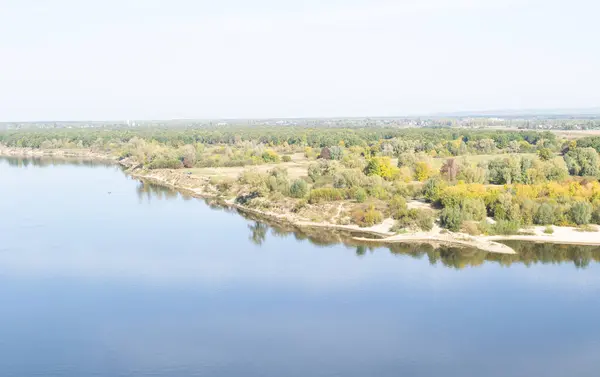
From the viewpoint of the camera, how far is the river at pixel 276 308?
14.6 meters

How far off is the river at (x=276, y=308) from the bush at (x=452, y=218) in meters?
2.22

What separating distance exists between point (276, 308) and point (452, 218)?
12026 mm

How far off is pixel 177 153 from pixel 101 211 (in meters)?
23.1

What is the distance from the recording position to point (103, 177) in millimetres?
51906

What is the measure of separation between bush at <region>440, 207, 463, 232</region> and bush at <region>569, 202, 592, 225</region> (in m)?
5.37

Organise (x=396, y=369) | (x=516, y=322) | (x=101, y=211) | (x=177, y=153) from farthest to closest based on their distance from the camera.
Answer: (x=177, y=153) → (x=101, y=211) → (x=516, y=322) → (x=396, y=369)

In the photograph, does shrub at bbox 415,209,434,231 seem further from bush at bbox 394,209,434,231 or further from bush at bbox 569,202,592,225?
bush at bbox 569,202,592,225

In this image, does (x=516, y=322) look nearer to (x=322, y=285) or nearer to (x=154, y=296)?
(x=322, y=285)

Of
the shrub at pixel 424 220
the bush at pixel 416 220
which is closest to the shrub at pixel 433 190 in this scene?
the bush at pixel 416 220

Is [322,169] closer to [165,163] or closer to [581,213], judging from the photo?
[581,213]

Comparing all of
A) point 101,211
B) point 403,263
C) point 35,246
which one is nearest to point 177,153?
point 101,211

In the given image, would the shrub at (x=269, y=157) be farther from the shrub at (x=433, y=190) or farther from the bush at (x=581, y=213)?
the bush at (x=581, y=213)

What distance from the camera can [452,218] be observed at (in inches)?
1059

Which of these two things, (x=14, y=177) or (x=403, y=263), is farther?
(x=14, y=177)
